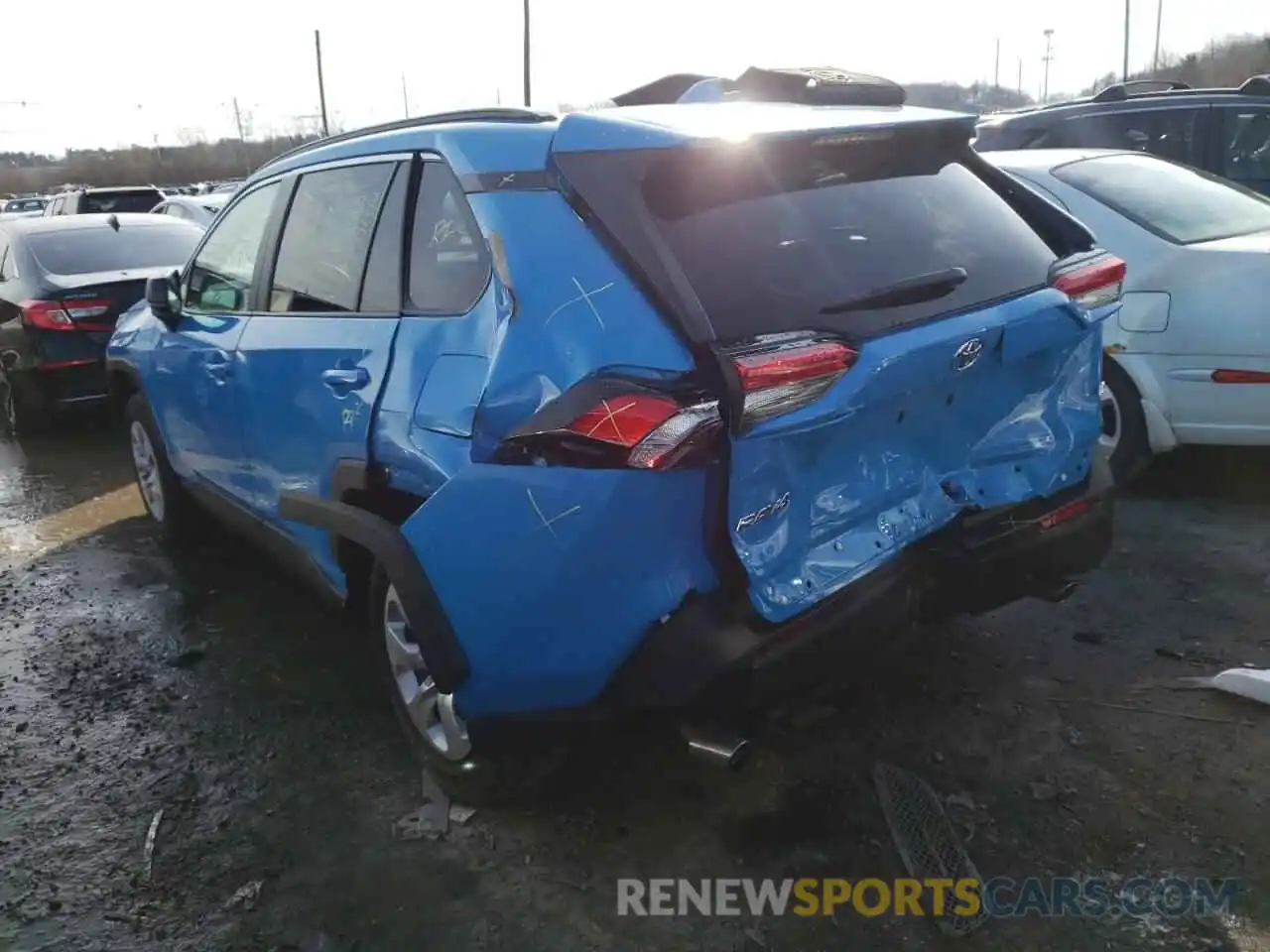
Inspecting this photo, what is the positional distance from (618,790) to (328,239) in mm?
2012

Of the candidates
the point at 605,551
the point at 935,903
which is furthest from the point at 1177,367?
the point at 605,551

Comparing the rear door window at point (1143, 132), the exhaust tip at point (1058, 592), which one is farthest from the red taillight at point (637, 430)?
the rear door window at point (1143, 132)

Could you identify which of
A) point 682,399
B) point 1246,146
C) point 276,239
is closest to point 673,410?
point 682,399

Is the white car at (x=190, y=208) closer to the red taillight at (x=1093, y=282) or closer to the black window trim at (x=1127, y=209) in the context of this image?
the black window trim at (x=1127, y=209)

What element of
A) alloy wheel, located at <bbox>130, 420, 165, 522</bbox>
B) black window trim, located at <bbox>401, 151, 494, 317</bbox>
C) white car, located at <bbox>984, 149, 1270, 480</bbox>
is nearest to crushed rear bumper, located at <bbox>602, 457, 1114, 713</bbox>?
black window trim, located at <bbox>401, 151, 494, 317</bbox>

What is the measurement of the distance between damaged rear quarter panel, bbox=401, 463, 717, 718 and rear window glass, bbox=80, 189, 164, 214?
51.2 feet

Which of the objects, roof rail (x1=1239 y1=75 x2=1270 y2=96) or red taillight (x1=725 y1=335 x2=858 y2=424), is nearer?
red taillight (x1=725 y1=335 x2=858 y2=424)

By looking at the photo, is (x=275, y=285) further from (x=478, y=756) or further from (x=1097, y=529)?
(x=1097, y=529)

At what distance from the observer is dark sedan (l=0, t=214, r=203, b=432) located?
7207 millimetres

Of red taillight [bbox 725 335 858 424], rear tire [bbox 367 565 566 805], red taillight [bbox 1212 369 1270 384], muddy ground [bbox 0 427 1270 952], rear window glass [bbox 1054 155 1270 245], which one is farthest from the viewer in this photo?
rear window glass [bbox 1054 155 1270 245]

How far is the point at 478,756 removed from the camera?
287 cm

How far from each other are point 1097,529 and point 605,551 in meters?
1.56

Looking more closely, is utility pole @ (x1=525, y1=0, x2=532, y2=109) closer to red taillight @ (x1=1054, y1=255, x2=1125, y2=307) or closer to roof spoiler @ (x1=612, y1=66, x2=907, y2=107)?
roof spoiler @ (x1=612, y1=66, x2=907, y2=107)

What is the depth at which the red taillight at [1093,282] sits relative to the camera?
2975 mm
